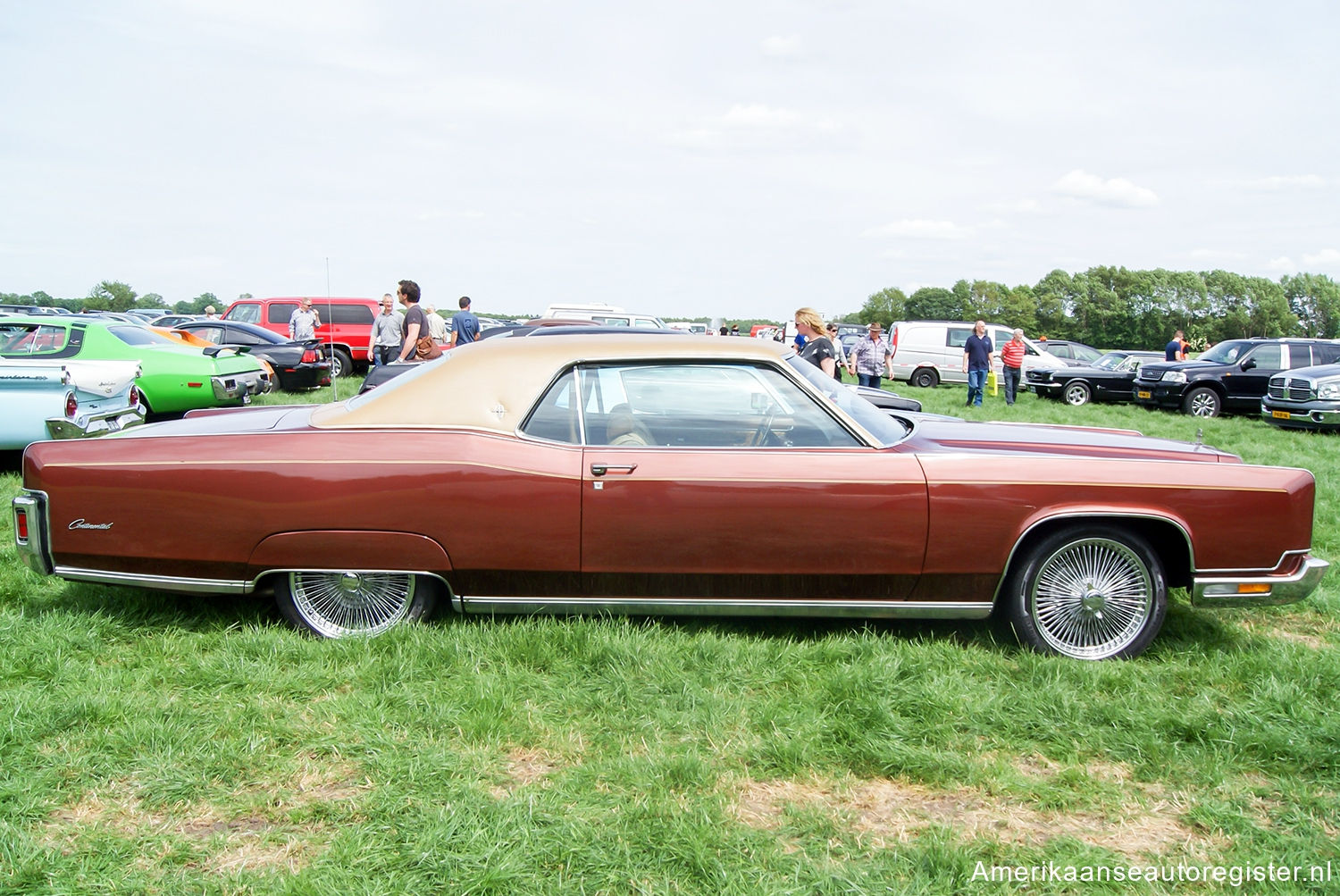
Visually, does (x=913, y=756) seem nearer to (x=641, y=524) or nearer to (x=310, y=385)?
(x=641, y=524)

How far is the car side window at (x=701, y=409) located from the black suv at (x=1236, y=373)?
14817 millimetres

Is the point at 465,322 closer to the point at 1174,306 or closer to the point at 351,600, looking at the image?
the point at 351,600

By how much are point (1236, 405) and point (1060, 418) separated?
4140mm

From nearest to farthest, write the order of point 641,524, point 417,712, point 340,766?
point 340,766, point 417,712, point 641,524

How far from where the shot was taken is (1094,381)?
18.3 metres

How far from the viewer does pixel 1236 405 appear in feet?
51.9

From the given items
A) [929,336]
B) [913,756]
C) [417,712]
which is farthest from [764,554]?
[929,336]

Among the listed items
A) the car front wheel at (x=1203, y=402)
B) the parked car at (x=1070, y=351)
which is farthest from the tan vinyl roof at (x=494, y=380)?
the parked car at (x=1070, y=351)

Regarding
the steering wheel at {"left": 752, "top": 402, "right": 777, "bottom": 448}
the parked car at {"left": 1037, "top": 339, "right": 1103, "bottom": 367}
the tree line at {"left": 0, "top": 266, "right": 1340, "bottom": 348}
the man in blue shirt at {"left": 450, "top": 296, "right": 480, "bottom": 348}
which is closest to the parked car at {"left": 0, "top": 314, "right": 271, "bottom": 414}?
the man in blue shirt at {"left": 450, "top": 296, "right": 480, "bottom": 348}

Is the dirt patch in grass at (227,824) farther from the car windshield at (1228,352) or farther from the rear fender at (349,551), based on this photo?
the car windshield at (1228,352)

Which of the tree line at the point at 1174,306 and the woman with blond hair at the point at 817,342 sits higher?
the tree line at the point at 1174,306

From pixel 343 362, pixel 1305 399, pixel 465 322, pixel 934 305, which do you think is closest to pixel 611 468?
pixel 465 322

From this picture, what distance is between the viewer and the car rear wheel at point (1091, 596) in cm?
374

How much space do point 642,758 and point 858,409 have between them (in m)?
1.94
